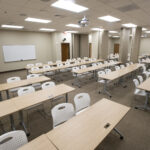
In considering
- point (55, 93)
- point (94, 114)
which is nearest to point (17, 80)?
point (55, 93)

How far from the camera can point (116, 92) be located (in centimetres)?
487

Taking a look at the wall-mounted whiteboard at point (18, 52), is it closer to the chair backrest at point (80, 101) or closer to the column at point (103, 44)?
the column at point (103, 44)

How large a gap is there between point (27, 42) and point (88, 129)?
951cm

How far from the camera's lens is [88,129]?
1.65m

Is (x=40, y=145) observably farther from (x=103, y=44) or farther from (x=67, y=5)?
(x=103, y=44)

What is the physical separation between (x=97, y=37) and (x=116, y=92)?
21.4ft

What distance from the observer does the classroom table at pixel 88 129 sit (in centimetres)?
140

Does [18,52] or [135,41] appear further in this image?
[18,52]

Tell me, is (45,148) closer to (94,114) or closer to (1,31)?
(94,114)

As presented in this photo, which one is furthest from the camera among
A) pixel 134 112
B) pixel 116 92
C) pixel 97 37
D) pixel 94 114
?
pixel 97 37

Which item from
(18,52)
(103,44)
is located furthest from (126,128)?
(18,52)

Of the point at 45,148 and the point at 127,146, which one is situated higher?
the point at 45,148

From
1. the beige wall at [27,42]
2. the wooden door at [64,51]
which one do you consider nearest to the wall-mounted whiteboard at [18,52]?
the beige wall at [27,42]

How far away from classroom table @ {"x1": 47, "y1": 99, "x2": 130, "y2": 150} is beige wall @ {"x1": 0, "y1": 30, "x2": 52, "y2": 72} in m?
8.74
